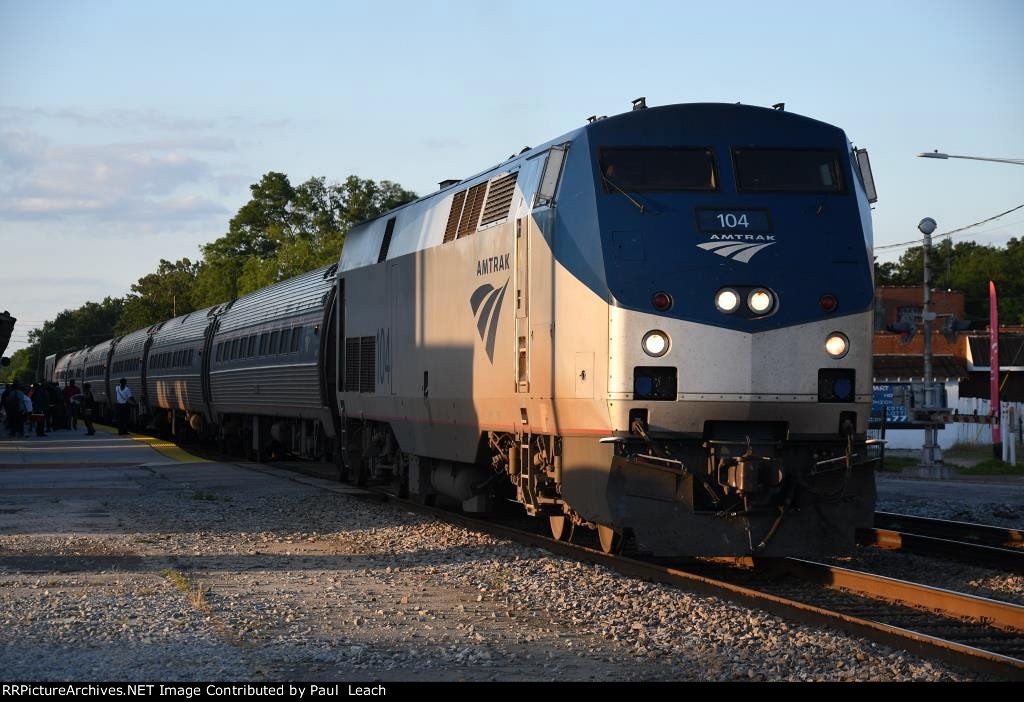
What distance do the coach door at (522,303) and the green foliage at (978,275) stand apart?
250 ft

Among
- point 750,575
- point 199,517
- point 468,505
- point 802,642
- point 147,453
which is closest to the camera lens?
point 802,642

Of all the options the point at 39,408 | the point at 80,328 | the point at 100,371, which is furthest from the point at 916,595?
the point at 80,328

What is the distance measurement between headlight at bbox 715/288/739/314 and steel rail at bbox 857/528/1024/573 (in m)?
3.51

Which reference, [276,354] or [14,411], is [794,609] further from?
[14,411]

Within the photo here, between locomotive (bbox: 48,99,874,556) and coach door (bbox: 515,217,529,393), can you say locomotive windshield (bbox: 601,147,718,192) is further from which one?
coach door (bbox: 515,217,529,393)

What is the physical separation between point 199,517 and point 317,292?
23.6ft

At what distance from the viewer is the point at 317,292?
21.8 meters

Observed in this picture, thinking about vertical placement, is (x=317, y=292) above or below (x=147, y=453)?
above

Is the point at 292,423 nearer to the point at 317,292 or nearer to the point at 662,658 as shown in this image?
the point at 317,292

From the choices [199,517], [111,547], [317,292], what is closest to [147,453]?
[317,292]

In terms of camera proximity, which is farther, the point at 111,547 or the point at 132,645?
the point at 111,547

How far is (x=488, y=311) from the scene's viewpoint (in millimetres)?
12422

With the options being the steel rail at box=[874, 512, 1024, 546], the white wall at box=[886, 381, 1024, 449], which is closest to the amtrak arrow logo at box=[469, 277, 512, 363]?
the steel rail at box=[874, 512, 1024, 546]
